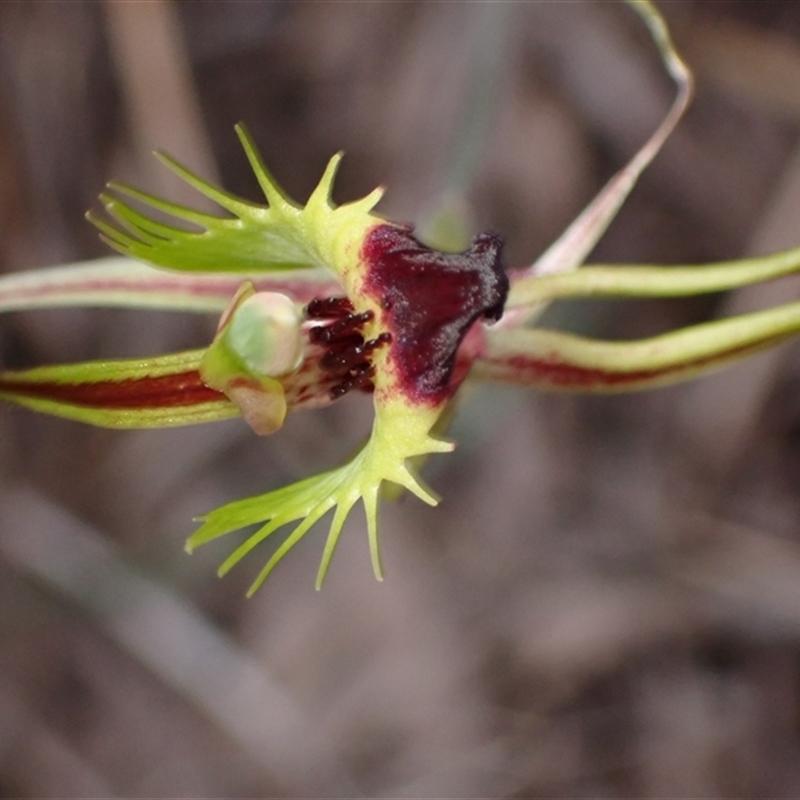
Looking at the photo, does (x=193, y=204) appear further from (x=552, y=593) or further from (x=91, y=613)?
(x=552, y=593)

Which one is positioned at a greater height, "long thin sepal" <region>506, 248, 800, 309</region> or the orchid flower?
"long thin sepal" <region>506, 248, 800, 309</region>

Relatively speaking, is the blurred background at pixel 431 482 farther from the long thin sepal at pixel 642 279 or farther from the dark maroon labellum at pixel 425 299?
the dark maroon labellum at pixel 425 299

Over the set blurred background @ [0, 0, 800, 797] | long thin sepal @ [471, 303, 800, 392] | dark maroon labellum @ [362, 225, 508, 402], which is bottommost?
dark maroon labellum @ [362, 225, 508, 402]

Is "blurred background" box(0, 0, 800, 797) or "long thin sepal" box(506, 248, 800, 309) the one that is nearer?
"long thin sepal" box(506, 248, 800, 309)

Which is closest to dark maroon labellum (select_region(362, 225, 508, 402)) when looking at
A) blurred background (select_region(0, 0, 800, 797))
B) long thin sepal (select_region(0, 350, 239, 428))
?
long thin sepal (select_region(0, 350, 239, 428))

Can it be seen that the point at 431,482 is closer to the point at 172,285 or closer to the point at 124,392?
the point at 172,285

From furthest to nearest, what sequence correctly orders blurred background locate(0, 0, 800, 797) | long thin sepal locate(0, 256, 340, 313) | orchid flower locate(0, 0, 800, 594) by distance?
blurred background locate(0, 0, 800, 797) → long thin sepal locate(0, 256, 340, 313) → orchid flower locate(0, 0, 800, 594)

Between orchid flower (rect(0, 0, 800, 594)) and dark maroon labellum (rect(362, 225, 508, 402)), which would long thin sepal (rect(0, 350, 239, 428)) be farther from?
dark maroon labellum (rect(362, 225, 508, 402))

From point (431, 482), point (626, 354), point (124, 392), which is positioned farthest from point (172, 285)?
point (431, 482)
